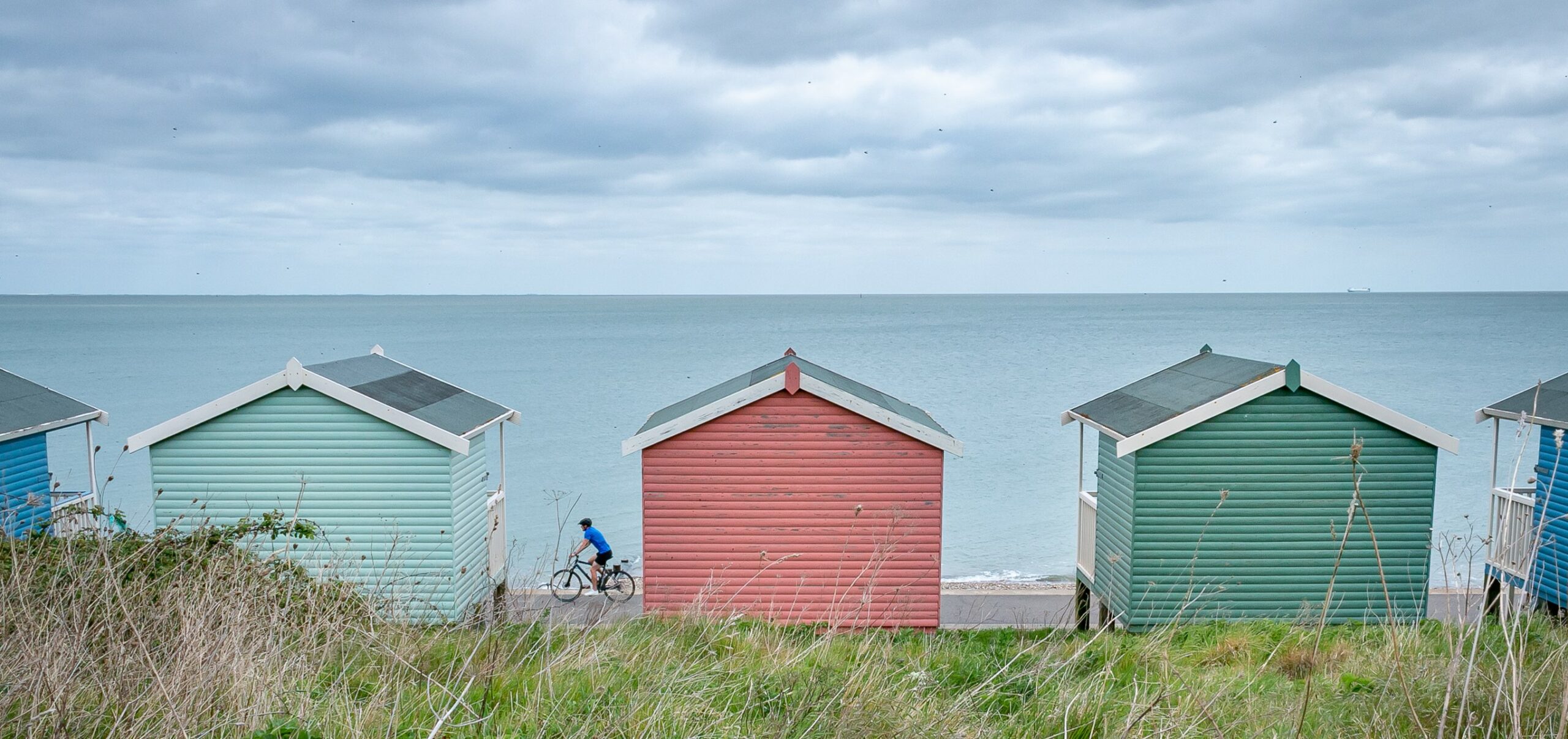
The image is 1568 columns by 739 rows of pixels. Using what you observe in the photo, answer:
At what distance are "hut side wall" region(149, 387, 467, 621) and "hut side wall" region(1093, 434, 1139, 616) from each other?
28.5 ft

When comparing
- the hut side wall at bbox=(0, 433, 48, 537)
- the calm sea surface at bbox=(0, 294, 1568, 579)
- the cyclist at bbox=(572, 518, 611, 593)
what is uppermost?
the hut side wall at bbox=(0, 433, 48, 537)

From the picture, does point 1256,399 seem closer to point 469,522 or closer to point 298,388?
point 469,522

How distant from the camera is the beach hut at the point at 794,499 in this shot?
12.6m

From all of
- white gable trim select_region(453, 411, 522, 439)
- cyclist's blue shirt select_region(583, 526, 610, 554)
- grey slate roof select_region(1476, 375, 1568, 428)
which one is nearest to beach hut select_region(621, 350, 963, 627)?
white gable trim select_region(453, 411, 522, 439)

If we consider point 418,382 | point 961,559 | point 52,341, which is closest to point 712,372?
point 961,559

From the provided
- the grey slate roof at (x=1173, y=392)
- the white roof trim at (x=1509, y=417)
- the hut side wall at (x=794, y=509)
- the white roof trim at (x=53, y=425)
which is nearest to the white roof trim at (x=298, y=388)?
the white roof trim at (x=53, y=425)

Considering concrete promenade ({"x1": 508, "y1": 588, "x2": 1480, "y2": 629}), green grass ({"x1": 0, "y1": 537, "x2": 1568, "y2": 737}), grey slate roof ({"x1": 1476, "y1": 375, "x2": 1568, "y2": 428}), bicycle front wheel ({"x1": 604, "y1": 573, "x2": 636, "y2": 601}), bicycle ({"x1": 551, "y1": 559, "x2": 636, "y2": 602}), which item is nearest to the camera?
green grass ({"x1": 0, "y1": 537, "x2": 1568, "y2": 737})

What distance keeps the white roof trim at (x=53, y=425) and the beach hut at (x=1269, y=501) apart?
1397 centimetres

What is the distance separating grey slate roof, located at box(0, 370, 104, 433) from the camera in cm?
1382

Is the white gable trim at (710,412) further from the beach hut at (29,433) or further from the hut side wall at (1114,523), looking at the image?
the beach hut at (29,433)

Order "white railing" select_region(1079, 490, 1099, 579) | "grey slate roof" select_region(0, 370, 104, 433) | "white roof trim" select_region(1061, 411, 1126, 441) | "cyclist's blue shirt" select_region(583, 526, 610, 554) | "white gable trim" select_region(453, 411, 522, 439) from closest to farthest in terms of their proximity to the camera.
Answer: "white roof trim" select_region(1061, 411, 1126, 441), "white gable trim" select_region(453, 411, 522, 439), "grey slate roof" select_region(0, 370, 104, 433), "white railing" select_region(1079, 490, 1099, 579), "cyclist's blue shirt" select_region(583, 526, 610, 554)

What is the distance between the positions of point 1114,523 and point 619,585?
8358 mm

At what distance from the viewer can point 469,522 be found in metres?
13.8

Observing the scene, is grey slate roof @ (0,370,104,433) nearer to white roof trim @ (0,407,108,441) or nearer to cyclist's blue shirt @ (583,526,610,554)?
white roof trim @ (0,407,108,441)
